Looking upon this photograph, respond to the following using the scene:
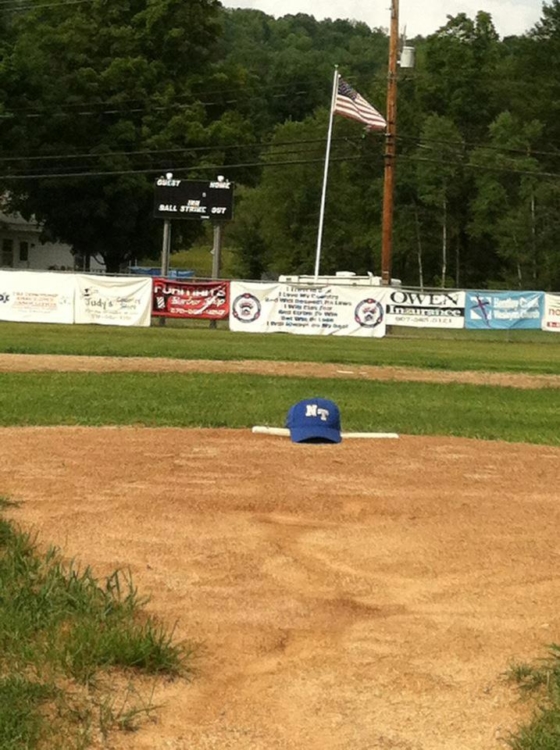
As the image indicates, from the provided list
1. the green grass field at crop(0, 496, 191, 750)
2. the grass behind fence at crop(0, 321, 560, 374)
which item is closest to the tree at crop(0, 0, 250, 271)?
the grass behind fence at crop(0, 321, 560, 374)

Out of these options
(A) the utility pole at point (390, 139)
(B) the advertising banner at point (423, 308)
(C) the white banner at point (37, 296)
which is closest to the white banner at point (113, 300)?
(C) the white banner at point (37, 296)

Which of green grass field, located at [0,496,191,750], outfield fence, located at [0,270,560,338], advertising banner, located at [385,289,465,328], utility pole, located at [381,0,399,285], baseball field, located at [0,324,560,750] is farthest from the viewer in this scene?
utility pole, located at [381,0,399,285]

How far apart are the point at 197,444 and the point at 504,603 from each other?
4.91 metres

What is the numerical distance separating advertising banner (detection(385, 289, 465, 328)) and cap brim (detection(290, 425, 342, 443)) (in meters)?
23.8

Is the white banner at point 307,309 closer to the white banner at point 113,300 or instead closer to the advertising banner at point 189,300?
the advertising banner at point 189,300

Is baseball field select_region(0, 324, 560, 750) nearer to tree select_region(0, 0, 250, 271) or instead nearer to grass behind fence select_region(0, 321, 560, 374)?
grass behind fence select_region(0, 321, 560, 374)

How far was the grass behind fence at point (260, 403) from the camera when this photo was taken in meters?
11.6

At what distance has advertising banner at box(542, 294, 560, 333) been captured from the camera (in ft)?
110

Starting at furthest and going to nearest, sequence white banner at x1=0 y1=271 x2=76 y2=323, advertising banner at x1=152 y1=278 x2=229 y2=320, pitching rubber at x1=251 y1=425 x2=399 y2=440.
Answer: advertising banner at x1=152 y1=278 x2=229 y2=320 → white banner at x1=0 y1=271 x2=76 y2=323 → pitching rubber at x1=251 y1=425 x2=399 y2=440

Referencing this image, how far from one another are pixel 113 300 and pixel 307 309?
5.67m

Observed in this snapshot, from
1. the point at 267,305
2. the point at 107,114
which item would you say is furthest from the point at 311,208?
the point at 267,305

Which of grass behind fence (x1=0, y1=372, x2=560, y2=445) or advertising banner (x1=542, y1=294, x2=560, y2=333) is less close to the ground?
advertising banner (x1=542, y1=294, x2=560, y2=333)

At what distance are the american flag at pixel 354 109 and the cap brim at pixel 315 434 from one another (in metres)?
25.2

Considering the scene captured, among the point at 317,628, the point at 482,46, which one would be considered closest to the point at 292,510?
the point at 317,628
